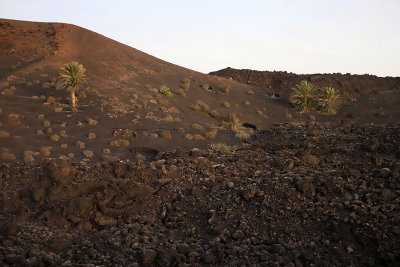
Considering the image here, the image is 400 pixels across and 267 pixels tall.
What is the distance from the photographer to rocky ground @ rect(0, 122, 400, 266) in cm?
559

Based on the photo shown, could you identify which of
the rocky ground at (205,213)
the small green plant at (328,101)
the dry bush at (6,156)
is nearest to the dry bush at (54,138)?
the dry bush at (6,156)

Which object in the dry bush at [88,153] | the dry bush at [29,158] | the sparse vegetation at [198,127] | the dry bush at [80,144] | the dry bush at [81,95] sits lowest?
the dry bush at [29,158]

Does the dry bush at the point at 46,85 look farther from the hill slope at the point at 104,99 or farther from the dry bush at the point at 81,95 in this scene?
the dry bush at the point at 81,95

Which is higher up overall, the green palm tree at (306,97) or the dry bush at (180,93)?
the green palm tree at (306,97)

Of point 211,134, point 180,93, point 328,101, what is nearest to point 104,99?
point 180,93

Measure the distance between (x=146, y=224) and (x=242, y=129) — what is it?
17164 mm

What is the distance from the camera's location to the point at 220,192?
8.06 m

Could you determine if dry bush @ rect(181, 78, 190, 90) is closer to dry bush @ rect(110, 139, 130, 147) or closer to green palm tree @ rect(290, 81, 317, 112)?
green palm tree @ rect(290, 81, 317, 112)

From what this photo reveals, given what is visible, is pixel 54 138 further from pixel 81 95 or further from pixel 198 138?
pixel 81 95

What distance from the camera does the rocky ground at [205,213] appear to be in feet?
18.4

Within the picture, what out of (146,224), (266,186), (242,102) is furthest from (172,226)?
(242,102)

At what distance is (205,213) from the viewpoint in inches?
283

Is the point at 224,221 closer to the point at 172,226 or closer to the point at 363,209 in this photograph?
the point at 172,226

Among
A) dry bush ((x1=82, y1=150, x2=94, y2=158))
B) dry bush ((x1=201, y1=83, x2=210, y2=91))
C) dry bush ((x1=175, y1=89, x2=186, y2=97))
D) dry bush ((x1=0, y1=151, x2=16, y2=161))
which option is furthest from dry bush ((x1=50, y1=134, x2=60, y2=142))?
dry bush ((x1=201, y1=83, x2=210, y2=91))
